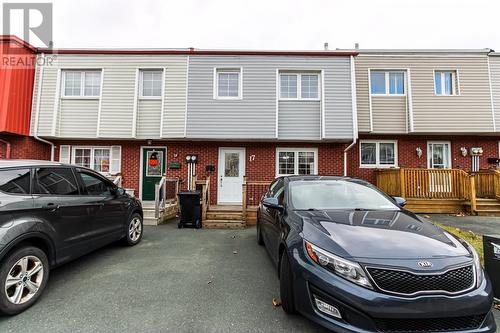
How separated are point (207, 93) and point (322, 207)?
7.07 metres

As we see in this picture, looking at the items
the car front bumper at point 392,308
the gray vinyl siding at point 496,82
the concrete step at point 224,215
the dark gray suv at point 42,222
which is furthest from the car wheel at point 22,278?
the gray vinyl siding at point 496,82

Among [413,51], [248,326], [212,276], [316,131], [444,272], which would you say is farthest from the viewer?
[413,51]

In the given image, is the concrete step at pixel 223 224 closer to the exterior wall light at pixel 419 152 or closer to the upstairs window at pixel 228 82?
the upstairs window at pixel 228 82

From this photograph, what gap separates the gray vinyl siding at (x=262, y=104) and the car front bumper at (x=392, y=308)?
7.04 meters

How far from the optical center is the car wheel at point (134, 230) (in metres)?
5.08

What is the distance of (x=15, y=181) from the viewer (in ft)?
9.75

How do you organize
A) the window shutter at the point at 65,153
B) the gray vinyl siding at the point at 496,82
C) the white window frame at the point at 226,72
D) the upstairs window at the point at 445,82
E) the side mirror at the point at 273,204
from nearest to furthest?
the side mirror at the point at 273,204 → the white window frame at the point at 226,72 → the gray vinyl siding at the point at 496,82 → the window shutter at the point at 65,153 → the upstairs window at the point at 445,82

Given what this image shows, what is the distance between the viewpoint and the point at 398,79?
9.91m

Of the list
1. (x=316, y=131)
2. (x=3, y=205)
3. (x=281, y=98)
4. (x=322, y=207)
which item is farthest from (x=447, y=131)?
(x=3, y=205)

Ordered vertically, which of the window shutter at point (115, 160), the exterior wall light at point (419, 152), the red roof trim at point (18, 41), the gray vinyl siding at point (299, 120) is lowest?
the window shutter at point (115, 160)

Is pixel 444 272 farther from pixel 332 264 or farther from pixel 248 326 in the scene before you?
pixel 248 326

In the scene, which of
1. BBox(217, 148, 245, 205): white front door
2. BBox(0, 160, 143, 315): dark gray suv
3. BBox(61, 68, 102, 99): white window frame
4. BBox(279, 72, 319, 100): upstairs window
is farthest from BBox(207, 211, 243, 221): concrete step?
BBox(61, 68, 102, 99): white window frame

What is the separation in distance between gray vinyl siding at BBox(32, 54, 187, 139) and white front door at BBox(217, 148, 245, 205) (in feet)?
6.43

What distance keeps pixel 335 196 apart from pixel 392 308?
1811 millimetres
